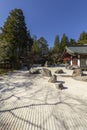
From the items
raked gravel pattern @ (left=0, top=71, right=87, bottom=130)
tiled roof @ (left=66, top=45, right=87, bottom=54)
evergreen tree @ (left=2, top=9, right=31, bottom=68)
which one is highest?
evergreen tree @ (left=2, top=9, right=31, bottom=68)

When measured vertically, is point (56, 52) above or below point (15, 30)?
below

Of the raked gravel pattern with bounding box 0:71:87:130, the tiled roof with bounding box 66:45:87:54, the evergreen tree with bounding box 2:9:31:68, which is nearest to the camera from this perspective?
the raked gravel pattern with bounding box 0:71:87:130

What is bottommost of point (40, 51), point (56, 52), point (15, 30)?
point (40, 51)

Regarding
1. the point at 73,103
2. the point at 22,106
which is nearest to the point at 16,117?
the point at 22,106

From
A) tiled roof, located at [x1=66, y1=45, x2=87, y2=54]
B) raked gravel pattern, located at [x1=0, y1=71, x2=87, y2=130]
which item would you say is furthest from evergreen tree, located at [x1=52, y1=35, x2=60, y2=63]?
raked gravel pattern, located at [x1=0, y1=71, x2=87, y2=130]

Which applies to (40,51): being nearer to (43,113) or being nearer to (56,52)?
(56,52)

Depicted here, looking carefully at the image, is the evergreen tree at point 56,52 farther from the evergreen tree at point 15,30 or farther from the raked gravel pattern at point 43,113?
the raked gravel pattern at point 43,113

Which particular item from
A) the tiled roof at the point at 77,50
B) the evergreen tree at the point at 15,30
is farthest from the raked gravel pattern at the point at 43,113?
the evergreen tree at the point at 15,30

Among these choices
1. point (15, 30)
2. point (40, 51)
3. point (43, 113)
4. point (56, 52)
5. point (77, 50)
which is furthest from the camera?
point (56, 52)

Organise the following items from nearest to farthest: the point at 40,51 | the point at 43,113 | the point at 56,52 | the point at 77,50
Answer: the point at 43,113, the point at 77,50, the point at 40,51, the point at 56,52

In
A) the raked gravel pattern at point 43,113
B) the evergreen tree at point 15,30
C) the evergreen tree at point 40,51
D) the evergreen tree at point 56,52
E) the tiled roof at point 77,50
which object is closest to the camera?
the raked gravel pattern at point 43,113

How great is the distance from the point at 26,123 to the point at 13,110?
104cm

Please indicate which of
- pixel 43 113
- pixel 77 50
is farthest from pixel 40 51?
pixel 43 113

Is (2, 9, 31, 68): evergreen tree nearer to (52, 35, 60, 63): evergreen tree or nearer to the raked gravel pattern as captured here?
the raked gravel pattern
